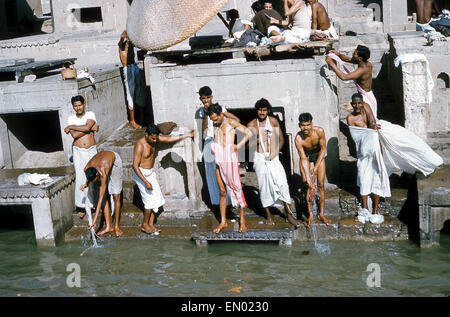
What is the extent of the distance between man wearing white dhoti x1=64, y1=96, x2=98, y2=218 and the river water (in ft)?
2.98

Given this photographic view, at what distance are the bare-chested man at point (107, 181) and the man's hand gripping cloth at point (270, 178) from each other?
2.46 meters

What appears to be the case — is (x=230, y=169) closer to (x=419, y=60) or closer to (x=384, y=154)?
(x=384, y=154)

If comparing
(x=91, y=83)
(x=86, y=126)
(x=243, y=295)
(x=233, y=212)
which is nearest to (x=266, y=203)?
(x=233, y=212)

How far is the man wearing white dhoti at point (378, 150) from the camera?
28.5 ft

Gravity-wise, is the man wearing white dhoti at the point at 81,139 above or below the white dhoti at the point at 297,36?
below

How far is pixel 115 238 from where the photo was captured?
Result: 9383 millimetres

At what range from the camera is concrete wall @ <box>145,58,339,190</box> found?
30.4 ft

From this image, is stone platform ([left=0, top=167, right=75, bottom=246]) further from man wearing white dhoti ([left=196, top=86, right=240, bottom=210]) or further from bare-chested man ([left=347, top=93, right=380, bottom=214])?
bare-chested man ([left=347, top=93, right=380, bottom=214])

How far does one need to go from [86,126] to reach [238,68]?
2818 millimetres

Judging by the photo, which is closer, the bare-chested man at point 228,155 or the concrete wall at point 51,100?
the bare-chested man at point 228,155

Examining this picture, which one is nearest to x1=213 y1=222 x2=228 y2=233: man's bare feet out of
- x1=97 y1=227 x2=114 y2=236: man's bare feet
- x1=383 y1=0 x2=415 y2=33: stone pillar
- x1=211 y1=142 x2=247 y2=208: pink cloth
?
x1=211 y1=142 x2=247 y2=208: pink cloth

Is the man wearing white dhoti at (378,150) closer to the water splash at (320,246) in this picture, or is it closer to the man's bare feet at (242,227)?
the water splash at (320,246)

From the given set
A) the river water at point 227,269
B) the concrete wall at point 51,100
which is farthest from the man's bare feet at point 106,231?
the concrete wall at point 51,100

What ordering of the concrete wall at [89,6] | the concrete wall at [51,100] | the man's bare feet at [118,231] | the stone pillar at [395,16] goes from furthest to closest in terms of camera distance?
the concrete wall at [89,6] < the stone pillar at [395,16] < the concrete wall at [51,100] < the man's bare feet at [118,231]
